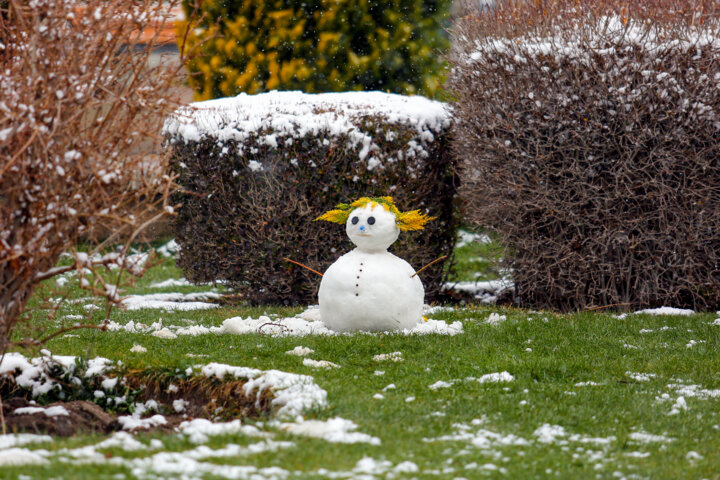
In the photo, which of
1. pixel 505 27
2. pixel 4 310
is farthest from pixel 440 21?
pixel 4 310

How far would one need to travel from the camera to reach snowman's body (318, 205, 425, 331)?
19.2 ft

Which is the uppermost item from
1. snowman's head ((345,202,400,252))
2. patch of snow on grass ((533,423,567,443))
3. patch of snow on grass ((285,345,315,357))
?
snowman's head ((345,202,400,252))

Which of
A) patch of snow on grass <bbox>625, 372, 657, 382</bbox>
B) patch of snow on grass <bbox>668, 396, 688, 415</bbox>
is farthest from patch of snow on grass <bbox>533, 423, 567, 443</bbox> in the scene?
patch of snow on grass <bbox>625, 372, 657, 382</bbox>

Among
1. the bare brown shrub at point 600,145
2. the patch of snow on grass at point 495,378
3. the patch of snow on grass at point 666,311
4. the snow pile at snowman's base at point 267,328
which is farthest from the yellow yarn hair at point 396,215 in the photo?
the patch of snow on grass at point 666,311

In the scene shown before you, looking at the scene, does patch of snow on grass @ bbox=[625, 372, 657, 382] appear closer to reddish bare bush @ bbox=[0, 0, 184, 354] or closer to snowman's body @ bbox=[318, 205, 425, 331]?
snowman's body @ bbox=[318, 205, 425, 331]

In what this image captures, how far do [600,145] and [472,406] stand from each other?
3628 millimetres

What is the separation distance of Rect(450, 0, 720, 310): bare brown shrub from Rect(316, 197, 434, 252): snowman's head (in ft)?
4.94

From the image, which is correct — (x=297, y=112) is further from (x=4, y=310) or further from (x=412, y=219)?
(x=4, y=310)

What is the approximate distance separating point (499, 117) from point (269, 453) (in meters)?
4.66

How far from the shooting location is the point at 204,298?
8844 mm

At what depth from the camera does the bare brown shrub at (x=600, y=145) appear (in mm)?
6902

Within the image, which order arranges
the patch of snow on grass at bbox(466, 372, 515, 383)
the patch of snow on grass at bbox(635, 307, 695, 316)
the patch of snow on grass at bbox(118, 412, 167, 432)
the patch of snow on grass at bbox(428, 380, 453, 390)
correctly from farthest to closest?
1. the patch of snow on grass at bbox(635, 307, 695, 316)
2. the patch of snow on grass at bbox(466, 372, 515, 383)
3. the patch of snow on grass at bbox(428, 380, 453, 390)
4. the patch of snow on grass at bbox(118, 412, 167, 432)

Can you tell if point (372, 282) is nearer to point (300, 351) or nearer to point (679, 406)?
point (300, 351)

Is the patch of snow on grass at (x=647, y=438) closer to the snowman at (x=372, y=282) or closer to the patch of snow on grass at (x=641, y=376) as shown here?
the patch of snow on grass at (x=641, y=376)
